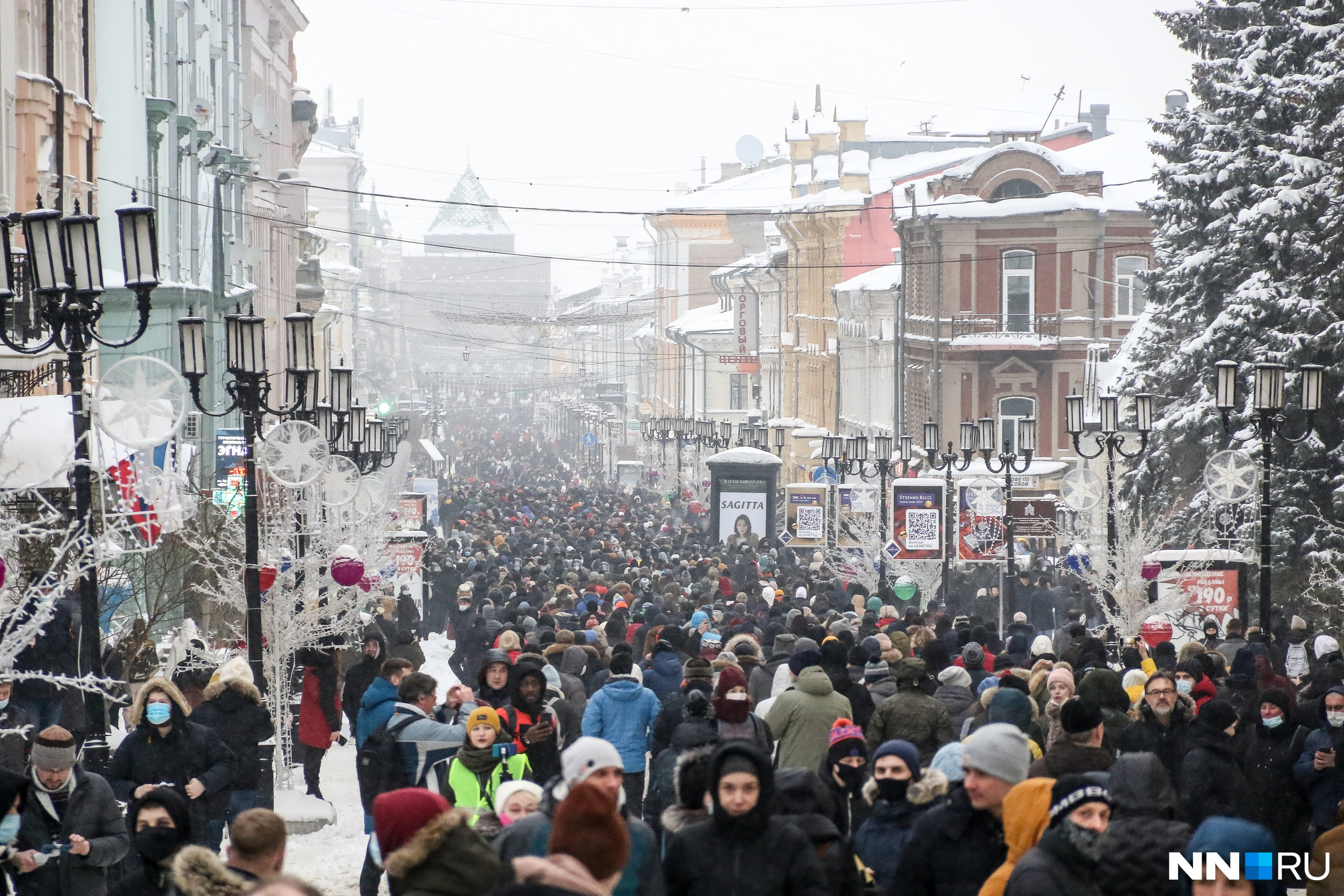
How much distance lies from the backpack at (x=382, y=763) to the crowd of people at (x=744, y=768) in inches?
0.8

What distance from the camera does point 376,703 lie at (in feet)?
32.2

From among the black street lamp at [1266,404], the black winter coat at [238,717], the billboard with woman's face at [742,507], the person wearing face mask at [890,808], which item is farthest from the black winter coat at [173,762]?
the billboard with woman's face at [742,507]

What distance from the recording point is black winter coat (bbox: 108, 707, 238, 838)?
28.1 feet

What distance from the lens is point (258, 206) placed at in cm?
4366

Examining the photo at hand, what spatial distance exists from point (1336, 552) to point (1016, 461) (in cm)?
1676

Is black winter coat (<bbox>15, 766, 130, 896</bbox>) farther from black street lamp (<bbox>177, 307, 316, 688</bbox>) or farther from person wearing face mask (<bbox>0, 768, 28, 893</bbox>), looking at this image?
black street lamp (<bbox>177, 307, 316, 688</bbox>)

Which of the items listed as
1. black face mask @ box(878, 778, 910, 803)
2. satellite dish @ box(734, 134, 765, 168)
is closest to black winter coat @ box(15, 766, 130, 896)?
black face mask @ box(878, 778, 910, 803)

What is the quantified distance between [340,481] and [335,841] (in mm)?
8557

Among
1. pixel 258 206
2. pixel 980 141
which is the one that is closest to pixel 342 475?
pixel 258 206

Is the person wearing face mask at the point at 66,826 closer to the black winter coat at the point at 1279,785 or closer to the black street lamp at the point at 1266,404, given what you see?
the black winter coat at the point at 1279,785

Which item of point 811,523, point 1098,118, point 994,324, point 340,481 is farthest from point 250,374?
point 1098,118

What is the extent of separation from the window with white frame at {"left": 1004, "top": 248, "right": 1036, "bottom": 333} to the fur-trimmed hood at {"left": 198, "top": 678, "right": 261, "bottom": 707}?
33810mm

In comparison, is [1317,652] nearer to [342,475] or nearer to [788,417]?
[342,475]

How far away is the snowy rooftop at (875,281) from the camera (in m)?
46.8
